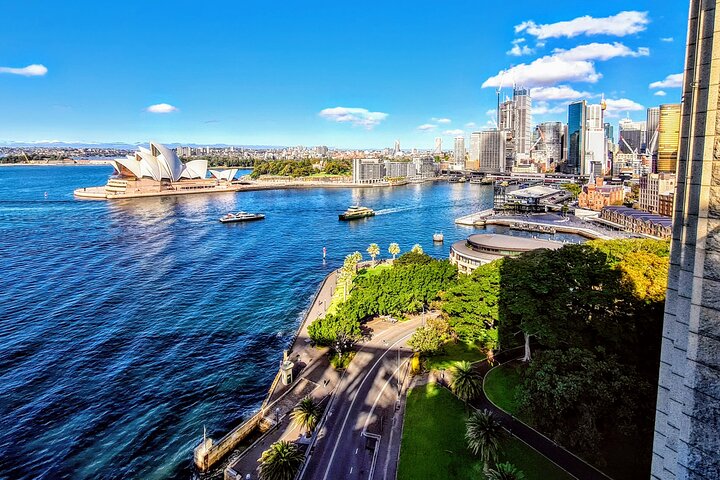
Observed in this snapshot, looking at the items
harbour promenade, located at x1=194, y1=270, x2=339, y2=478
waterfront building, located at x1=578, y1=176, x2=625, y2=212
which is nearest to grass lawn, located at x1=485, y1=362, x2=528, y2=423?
harbour promenade, located at x1=194, y1=270, x2=339, y2=478

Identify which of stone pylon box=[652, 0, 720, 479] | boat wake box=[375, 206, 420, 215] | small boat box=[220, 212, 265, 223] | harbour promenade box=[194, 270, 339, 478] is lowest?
harbour promenade box=[194, 270, 339, 478]

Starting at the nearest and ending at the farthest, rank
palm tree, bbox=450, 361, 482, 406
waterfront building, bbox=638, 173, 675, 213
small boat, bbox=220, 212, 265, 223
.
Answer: palm tree, bbox=450, 361, 482, 406 < waterfront building, bbox=638, 173, 675, 213 < small boat, bbox=220, 212, 265, 223

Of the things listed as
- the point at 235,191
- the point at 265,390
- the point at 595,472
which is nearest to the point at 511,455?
the point at 595,472

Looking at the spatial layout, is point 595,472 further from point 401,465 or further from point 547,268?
point 547,268

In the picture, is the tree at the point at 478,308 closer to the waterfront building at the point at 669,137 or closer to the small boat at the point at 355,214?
the waterfront building at the point at 669,137

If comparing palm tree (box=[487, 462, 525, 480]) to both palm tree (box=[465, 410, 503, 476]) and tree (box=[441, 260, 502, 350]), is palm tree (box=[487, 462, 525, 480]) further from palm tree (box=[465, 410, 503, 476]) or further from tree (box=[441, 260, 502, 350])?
tree (box=[441, 260, 502, 350])

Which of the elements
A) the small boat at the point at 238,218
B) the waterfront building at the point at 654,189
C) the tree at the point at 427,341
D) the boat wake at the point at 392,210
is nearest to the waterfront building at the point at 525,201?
the waterfront building at the point at 654,189

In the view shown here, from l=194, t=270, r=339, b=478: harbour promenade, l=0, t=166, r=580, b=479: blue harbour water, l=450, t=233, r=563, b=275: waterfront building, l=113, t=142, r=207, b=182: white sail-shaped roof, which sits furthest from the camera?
l=113, t=142, r=207, b=182: white sail-shaped roof
